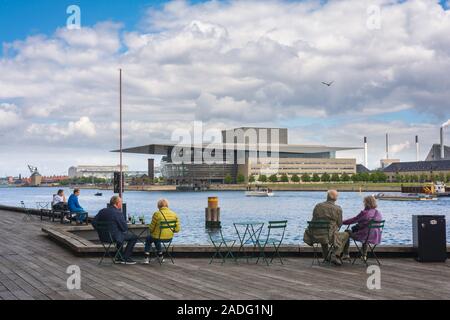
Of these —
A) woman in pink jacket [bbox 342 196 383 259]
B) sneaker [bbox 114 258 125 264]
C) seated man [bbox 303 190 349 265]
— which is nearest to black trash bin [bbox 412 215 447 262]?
woman in pink jacket [bbox 342 196 383 259]

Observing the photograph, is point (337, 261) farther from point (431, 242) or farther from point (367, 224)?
point (431, 242)

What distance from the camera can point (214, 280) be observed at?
34.1 feet

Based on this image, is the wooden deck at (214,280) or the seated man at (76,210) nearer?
the wooden deck at (214,280)

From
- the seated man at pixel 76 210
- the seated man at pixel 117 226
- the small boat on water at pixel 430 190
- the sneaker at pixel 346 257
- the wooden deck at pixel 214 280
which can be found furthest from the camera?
the small boat on water at pixel 430 190

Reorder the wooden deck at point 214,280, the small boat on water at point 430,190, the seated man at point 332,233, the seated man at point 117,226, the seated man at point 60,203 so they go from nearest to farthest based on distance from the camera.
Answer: the wooden deck at point 214,280 < the seated man at point 332,233 < the seated man at point 117,226 < the seated man at point 60,203 < the small boat on water at point 430,190

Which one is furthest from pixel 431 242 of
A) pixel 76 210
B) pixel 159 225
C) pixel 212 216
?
pixel 212 216

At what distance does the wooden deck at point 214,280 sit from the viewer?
355 inches

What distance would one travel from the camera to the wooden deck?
9.02 m

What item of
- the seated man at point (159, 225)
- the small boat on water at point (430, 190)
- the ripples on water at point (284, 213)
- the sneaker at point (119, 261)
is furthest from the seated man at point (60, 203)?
the small boat on water at point (430, 190)

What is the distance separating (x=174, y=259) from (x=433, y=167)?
191 m

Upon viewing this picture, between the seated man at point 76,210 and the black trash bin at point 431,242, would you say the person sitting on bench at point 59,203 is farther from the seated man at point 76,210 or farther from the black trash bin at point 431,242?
the black trash bin at point 431,242

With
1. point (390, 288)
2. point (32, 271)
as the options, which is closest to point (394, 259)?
point (390, 288)
